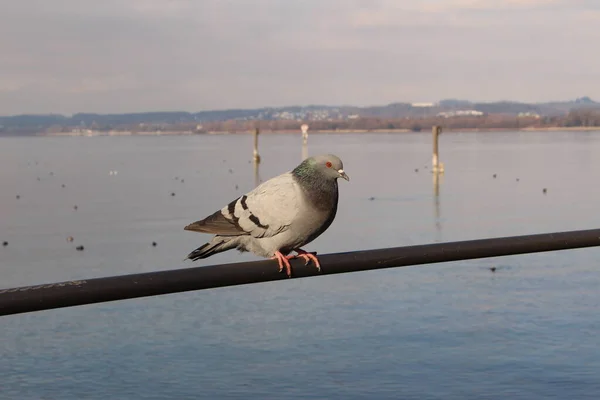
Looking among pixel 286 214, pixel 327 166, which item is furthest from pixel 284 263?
pixel 327 166

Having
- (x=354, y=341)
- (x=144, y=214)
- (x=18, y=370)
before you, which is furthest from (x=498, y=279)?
(x=144, y=214)

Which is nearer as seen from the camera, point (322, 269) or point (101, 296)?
point (101, 296)

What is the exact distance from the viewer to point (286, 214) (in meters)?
6.45

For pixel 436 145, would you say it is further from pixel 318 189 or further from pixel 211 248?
pixel 211 248

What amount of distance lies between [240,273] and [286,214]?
1753 millimetres

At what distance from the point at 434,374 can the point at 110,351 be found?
7.65 metres

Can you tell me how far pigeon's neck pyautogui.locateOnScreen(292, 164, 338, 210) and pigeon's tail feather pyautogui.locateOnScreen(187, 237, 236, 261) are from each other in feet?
2.16

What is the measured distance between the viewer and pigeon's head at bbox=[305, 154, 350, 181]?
6.49 meters

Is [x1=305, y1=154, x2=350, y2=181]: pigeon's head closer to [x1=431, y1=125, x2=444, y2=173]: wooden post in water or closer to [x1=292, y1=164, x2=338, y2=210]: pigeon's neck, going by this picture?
[x1=292, y1=164, x2=338, y2=210]: pigeon's neck

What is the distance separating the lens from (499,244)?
17.5 feet

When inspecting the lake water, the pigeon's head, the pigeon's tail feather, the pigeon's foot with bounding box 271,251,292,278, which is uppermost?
the pigeon's head

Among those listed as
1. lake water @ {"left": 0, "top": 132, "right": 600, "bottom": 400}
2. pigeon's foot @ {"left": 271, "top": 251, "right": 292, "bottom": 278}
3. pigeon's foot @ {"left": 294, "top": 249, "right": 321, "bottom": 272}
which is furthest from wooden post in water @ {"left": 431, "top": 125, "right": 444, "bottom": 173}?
pigeon's foot @ {"left": 271, "top": 251, "right": 292, "bottom": 278}

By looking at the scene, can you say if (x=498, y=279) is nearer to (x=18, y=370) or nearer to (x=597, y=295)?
(x=597, y=295)

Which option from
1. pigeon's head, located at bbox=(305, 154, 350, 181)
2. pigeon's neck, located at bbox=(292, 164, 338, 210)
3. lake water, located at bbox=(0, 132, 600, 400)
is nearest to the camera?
pigeon's neck, located at bbox=(292, 164, 338, 210)
